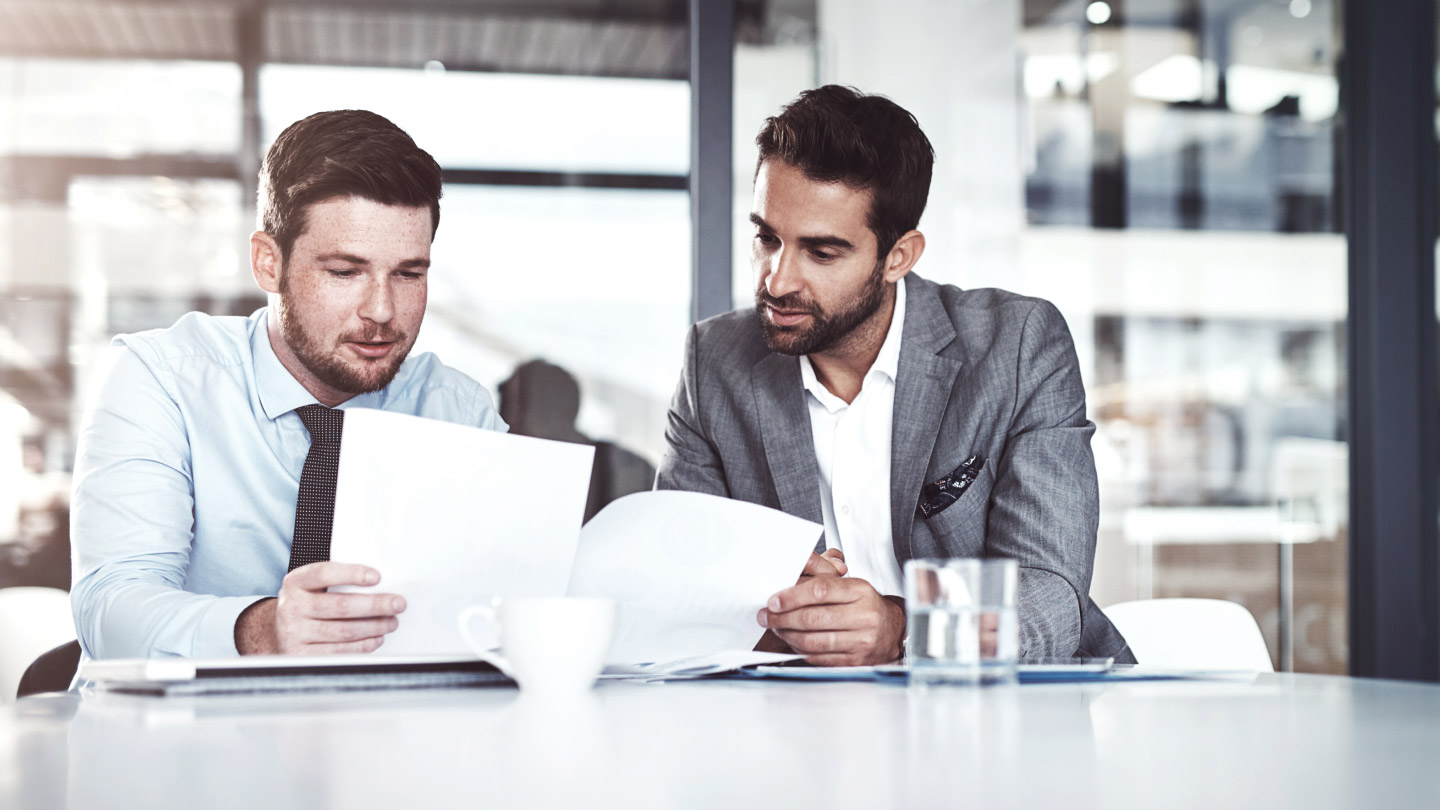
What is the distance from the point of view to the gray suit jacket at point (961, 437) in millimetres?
1560

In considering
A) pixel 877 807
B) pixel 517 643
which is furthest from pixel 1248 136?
pixel 877 807

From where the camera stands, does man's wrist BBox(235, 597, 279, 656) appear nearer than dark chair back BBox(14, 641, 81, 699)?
Yes

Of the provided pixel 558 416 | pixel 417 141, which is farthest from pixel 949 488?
pixel 417 141

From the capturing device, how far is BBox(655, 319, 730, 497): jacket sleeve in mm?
1945

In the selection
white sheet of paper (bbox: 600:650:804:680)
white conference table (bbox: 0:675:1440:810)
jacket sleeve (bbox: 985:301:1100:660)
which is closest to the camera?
white conference table (bbox: 0:675:1440:810)

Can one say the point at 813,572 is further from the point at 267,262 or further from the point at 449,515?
the point at 267,262

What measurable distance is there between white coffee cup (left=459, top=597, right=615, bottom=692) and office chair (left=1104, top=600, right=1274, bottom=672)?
0.87 meters

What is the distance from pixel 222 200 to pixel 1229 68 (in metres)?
2.63

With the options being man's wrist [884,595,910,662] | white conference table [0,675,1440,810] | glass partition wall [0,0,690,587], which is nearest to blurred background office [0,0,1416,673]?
glass partition wall [0,0,690,587]

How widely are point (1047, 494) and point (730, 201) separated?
53.8 inches

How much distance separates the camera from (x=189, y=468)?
150 centimetres

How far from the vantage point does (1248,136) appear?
3.21 meters

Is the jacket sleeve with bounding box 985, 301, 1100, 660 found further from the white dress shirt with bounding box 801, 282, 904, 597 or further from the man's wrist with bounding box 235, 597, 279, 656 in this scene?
the man's wrist with bounding box 235, 597, 279, 656

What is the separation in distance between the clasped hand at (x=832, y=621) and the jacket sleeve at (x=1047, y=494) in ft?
0.69
